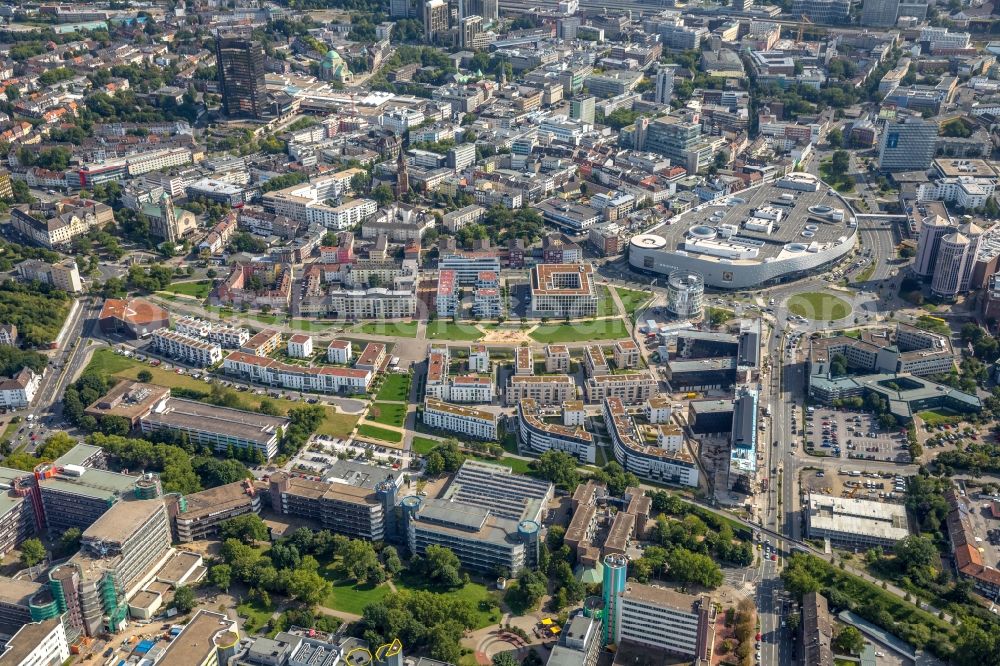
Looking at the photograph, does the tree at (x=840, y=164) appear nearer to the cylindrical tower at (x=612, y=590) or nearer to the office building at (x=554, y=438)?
the office building at (x=554, y=438)

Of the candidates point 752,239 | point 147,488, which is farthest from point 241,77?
point 147,488

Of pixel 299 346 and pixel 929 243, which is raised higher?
pixel 929 243

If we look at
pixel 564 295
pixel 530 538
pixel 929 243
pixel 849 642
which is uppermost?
pixel 929 243

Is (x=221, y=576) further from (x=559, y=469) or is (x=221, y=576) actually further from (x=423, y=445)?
(x=559, y=469)

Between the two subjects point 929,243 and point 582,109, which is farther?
point 582,109

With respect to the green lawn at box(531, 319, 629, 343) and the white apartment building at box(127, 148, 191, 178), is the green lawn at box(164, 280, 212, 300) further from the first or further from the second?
the green lawn at box(531, 319, 629, 343)

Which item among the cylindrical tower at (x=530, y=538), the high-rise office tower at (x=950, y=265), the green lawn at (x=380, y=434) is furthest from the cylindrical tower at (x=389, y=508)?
the high-rise office tower at (x=950, y=265)

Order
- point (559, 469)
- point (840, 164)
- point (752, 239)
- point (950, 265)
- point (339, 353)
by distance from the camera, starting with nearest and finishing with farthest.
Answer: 1. point (559, 469)
2. point (339, 353)
3. point (950, 265)
4. point (752, 239)
5. point (840, 164)
